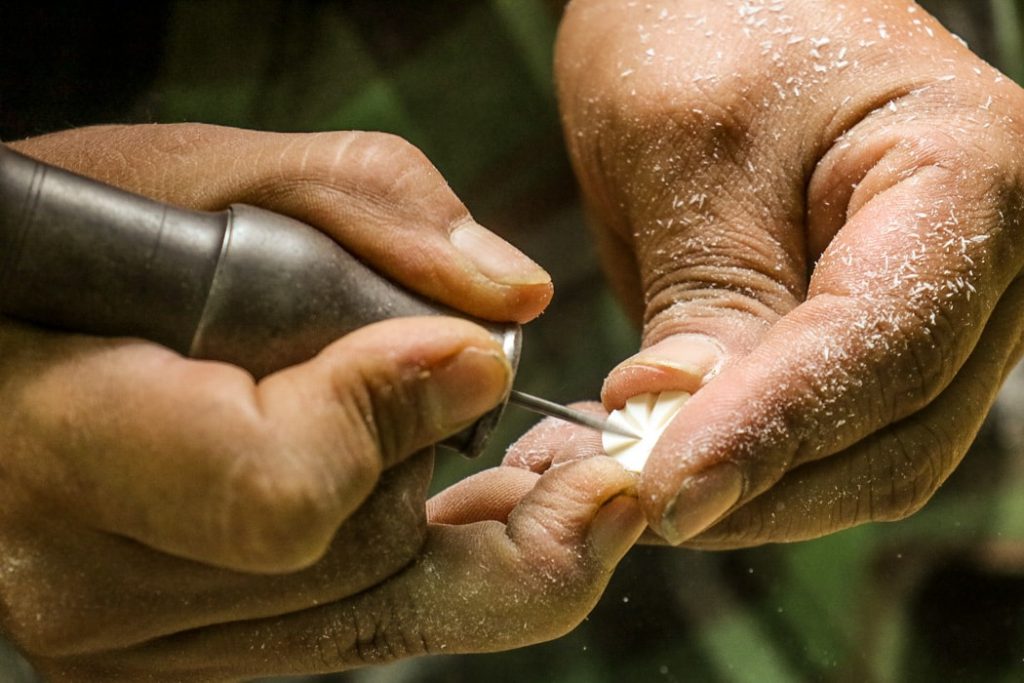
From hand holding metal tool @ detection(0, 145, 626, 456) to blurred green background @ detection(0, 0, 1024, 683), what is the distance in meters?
0.34

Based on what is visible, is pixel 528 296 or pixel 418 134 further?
pixel 418 134

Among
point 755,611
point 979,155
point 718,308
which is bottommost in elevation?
point 755,611

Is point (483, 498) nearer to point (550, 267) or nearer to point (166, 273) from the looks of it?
point (166, 273)

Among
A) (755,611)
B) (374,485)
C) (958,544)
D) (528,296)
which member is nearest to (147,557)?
(374,485)

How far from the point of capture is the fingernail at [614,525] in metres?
0.53

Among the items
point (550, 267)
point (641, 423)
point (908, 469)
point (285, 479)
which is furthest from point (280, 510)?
point (550, 267)

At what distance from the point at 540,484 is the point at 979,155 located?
331 mm

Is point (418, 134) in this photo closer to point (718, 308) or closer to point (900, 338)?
point (718, 308)

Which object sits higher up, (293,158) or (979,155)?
(293,158)

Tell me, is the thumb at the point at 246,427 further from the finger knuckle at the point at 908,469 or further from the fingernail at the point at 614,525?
the finger knuckle at the point at 908,469

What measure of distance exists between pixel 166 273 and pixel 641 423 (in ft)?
0.94

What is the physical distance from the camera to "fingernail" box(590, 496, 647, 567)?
1.73ft

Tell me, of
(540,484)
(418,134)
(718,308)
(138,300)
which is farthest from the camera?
(418,134)

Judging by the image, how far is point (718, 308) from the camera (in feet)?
2.32
